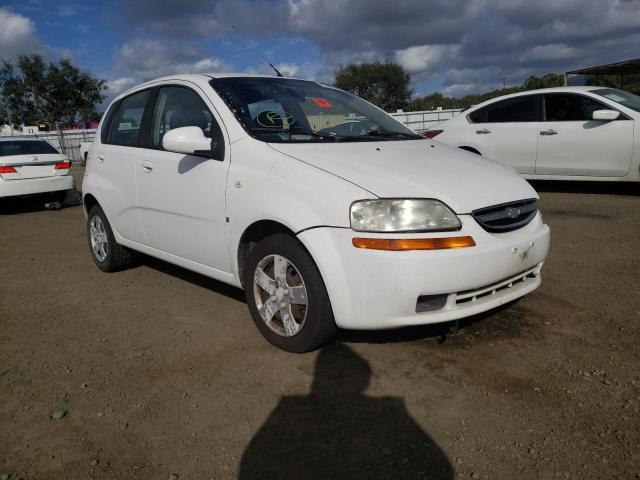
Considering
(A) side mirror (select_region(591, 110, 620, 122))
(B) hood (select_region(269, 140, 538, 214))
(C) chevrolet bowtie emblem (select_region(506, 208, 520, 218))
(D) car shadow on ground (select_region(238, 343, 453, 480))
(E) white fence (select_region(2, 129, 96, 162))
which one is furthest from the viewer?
(E) white fence (select_region(2, 129, 96, 162))

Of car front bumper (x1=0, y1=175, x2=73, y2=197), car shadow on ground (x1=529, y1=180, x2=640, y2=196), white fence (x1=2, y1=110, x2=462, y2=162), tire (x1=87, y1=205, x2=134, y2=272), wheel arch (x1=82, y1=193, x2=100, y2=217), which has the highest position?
white fence (x1=2, y1=110, x2=462, y2=162)

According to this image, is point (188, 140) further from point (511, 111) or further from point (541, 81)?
A: point (541, 81)

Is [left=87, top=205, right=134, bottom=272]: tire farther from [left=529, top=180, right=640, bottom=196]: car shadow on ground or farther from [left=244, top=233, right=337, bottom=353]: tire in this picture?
[left=529, top=180, right=640, bottom=196]: car shadow on ground

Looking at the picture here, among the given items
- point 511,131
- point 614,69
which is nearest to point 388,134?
point 511,131

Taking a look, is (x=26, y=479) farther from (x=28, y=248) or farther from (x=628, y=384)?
(x=28, y=248)

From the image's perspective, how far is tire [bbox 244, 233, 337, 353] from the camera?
2.86 metres

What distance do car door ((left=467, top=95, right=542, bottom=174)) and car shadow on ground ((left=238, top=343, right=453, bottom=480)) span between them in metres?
6.18

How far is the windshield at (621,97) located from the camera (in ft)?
23.8

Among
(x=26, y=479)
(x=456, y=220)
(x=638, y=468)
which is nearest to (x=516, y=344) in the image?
(x=456, y=220)

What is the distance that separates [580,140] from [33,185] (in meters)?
9.07

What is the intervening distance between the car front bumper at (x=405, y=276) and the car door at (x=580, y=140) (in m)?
5.23

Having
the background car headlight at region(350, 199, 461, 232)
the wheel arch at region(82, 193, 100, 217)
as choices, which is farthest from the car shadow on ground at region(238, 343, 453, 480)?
the wheel arch at region(82, 193, 100, 217)

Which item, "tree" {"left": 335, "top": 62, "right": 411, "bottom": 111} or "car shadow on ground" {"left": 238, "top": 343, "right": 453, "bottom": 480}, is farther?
"tree" {"left": 335, "top": 62, "right": 411, "bottom": 111}

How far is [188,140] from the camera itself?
3.37 metres
